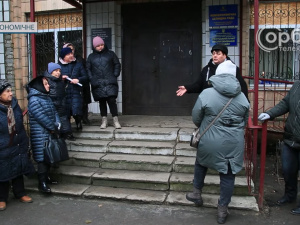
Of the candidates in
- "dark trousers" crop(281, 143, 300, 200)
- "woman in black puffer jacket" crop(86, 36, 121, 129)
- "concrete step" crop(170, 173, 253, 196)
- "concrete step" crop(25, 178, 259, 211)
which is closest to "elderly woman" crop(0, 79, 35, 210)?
"concrete step" crop(25, 178, 259, 211)

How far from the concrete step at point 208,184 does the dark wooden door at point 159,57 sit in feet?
8.78

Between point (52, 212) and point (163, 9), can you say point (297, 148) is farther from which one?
point (163, 9)

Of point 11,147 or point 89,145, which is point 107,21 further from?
point 11,147

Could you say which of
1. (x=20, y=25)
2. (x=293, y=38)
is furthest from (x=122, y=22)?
(x=293, y=38)

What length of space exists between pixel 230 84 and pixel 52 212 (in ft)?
8.61

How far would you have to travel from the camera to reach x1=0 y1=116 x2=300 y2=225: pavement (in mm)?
3668

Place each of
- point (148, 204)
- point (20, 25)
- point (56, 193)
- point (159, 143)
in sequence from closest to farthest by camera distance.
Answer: point (148, 204), point (56, 193), point (20, 25), point (159, 143)

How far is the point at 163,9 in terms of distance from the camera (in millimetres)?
6777

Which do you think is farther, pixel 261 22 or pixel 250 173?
pixel 261 22

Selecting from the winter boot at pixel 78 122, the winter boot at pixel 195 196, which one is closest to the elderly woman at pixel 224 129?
the winter boot at pixel 195 196

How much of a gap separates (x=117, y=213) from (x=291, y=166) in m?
2.23

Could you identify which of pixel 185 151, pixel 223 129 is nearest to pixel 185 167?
pixel 185 151

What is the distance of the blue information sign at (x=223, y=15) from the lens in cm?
634

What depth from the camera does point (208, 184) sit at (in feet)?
13.9
